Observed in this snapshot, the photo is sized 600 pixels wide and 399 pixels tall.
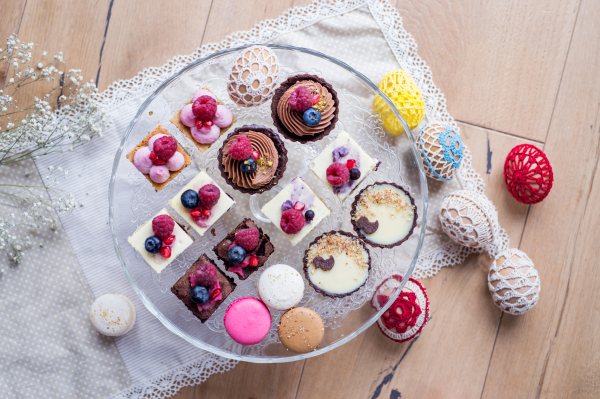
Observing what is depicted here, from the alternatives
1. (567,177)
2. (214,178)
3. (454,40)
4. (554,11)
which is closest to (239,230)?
(214,178)

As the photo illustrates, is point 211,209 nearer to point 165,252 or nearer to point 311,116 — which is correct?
point 165,252

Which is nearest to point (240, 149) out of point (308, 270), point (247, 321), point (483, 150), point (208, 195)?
point (208, 195)

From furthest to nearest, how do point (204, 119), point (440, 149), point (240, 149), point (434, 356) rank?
point (434, 356) → point (440, 149) → point (204, 119) → point (240, 149)

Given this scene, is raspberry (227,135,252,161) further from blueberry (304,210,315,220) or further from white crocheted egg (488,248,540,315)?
white crocheted egg (488,248,540,315)

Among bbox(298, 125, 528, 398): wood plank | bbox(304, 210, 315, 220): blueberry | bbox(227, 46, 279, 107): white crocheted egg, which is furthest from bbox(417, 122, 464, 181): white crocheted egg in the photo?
bbox(227, 46, 279, 107): white crocheted egg

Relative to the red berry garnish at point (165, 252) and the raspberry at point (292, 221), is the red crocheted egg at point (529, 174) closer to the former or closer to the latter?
the raspberry at point (292, 221)
